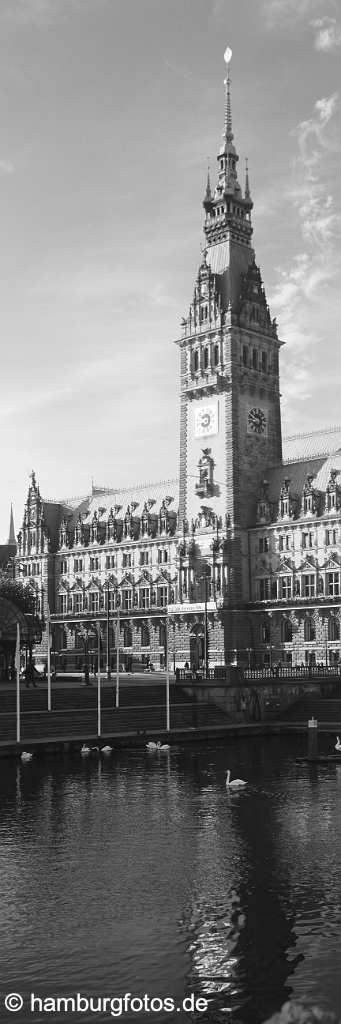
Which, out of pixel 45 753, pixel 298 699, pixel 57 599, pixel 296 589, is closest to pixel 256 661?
pixel 296 589

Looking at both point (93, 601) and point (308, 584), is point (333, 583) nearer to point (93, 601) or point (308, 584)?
point (308, 584)

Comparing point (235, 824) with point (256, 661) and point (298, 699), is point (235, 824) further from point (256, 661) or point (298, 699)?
point (256, 661)

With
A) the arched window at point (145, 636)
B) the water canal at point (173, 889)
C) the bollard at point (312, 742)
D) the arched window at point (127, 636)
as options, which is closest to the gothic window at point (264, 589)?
the arched window at point (145, 636)

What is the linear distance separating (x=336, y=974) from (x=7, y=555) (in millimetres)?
176057

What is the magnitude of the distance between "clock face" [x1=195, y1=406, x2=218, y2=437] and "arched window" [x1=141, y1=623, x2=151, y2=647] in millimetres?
28332

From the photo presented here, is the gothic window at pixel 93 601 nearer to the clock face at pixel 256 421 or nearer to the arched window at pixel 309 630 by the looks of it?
the clock face at pixel 256 421

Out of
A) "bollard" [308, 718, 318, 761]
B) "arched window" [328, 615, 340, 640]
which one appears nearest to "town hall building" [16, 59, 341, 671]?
"arched window" [328, 615, 340, 640]

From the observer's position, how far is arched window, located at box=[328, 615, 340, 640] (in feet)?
395

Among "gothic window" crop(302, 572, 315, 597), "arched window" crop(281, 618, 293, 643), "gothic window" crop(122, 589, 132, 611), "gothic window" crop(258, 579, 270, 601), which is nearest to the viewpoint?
"gothic window" crop(302, 572, 315, 597)

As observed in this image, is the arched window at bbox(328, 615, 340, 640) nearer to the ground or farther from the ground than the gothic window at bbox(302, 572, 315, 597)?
nearer to the ground

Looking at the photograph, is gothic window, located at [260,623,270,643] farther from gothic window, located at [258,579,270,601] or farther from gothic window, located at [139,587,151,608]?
gothic window, located at [139,587,151,608]

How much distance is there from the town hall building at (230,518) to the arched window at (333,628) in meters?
0.12

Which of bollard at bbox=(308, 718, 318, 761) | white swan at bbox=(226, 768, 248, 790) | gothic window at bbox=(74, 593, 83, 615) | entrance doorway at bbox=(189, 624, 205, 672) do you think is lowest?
Answer: white swan at bbox=(226, 768, 248, 790)

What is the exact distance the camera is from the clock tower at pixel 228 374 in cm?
13400
